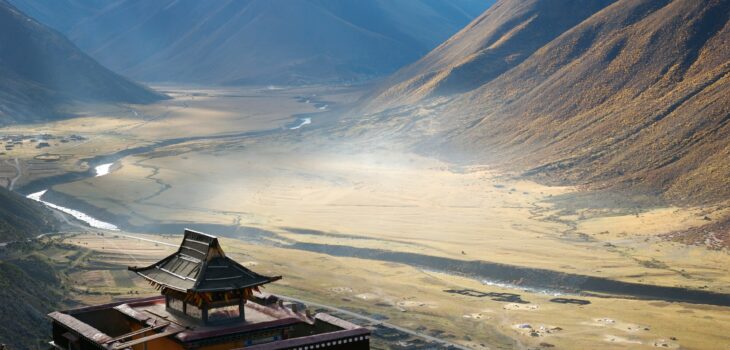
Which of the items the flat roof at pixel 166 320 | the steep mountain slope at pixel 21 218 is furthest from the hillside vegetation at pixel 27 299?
the flat roof at pixel 166 320

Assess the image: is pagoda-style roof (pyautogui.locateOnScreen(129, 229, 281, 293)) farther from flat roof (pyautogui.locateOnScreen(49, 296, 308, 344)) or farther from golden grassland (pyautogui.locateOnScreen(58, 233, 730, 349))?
golden grassland (pyautogui.locateOnScreen(58, 233, 730, 349))

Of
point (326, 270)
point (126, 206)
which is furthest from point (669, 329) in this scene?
point (126, 206)

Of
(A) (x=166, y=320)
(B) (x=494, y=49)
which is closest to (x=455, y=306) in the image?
(A) (x=166, y=320)

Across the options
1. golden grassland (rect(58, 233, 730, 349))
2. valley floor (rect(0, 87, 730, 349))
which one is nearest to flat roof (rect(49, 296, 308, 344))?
valley floor (rect(0, 87, 730, 349))

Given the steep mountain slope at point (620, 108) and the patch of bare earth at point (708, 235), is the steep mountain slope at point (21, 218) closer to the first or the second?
the patch of bare earth at point (708, 235)

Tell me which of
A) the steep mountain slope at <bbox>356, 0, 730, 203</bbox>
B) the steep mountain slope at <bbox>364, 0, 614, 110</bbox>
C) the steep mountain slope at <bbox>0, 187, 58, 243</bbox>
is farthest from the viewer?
the steep mountain slope at <bbox>364, 0, 614, 110</bbox>

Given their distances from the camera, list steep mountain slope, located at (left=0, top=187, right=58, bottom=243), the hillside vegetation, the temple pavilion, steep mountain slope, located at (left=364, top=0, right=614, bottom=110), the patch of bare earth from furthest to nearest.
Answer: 1. steep mountain slope, located at (left=364, top=0, right=614, bottom=110)
2. the patch of bare earth
3. steep mountain slope, located at (left=0, top=187, right=58, bottom=243)
4. the hillside vegetation
5. the temple pavilion

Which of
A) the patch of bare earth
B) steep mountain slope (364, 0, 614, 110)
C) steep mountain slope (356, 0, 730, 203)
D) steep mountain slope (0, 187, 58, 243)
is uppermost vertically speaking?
steep mountain slope (364, 0, 614, 110)
